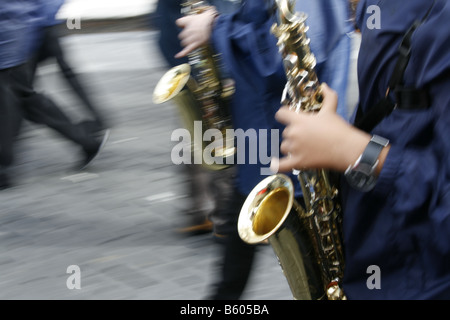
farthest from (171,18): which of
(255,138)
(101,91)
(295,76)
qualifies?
(101,91)

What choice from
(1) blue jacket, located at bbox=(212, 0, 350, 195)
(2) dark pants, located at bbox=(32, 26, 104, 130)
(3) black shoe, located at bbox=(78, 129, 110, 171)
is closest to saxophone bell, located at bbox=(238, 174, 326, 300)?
(1) blue jacket, located at bbox=(212, 0, 350, 195)

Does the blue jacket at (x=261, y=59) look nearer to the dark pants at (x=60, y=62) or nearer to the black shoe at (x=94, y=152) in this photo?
the dark pants at (x=60, y=62)

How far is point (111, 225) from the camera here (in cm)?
462

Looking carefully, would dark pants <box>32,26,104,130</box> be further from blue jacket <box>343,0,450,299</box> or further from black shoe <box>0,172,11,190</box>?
blue jacket <box>343,0,450,299</box>

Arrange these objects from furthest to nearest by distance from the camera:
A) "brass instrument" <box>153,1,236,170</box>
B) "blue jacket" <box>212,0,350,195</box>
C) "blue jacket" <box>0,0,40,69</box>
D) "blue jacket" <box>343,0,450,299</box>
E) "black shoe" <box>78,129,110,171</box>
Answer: "black shoe" <box>78,129,110,171</box>, "blue jacket" <box>0,0,40,69</box>, "brass instrument" <box>153,1,236,170</box>, "blue jacket" <box>212,0,350,195</box>, "blue jacket" <box>343,0,450,299</box>

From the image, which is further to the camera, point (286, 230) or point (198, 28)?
point (198, 28)

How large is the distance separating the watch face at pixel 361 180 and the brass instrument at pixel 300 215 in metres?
0.35

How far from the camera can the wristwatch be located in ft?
5.15

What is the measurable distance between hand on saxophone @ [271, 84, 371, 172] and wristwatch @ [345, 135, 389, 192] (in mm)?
14

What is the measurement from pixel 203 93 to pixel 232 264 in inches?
28.6

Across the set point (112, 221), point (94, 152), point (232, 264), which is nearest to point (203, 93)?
point (232, 264)

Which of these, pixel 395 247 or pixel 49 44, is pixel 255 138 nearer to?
pixel 395 247

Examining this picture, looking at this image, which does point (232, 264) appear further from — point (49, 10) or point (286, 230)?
point (49, 10)

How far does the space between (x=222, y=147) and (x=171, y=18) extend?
670mm
